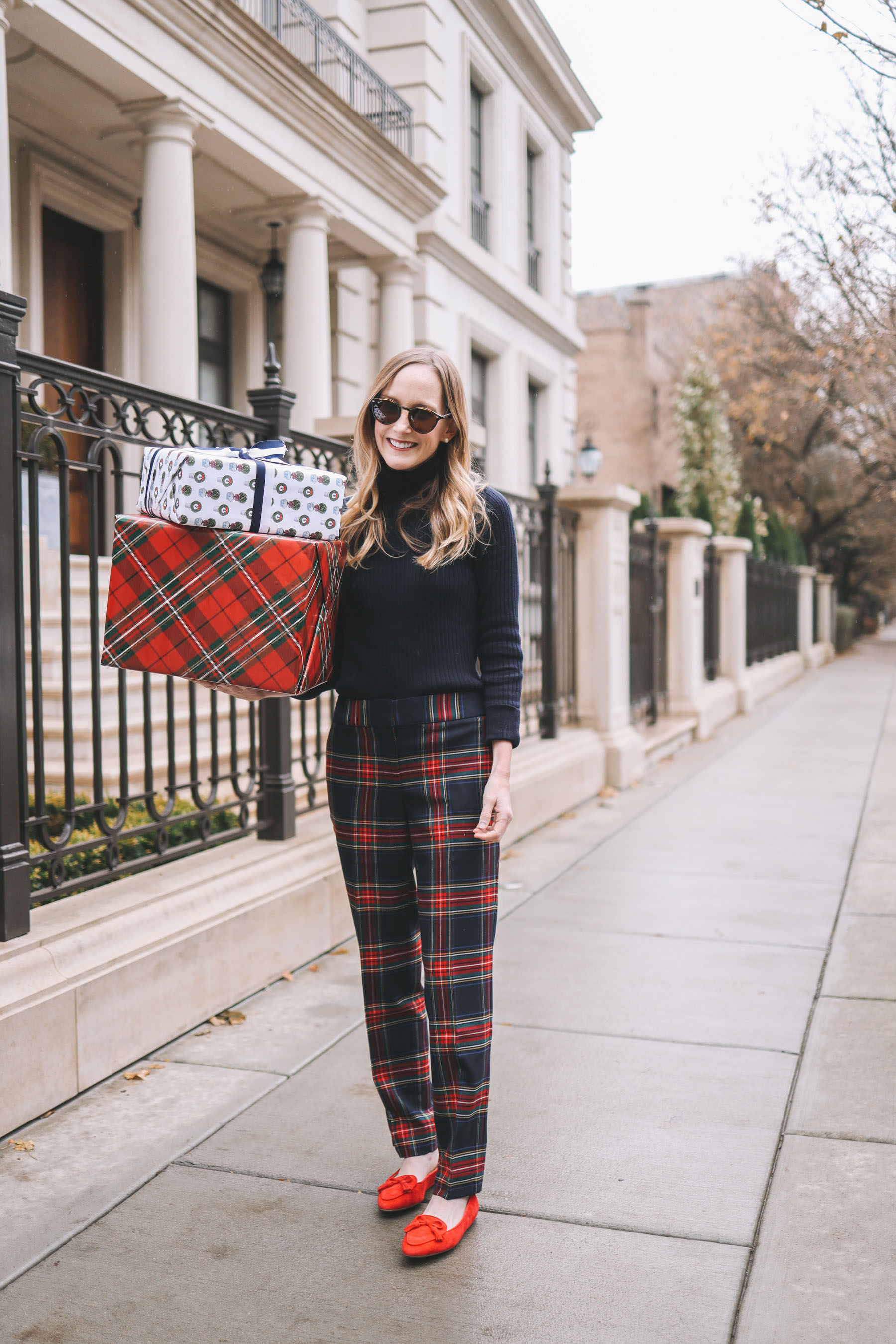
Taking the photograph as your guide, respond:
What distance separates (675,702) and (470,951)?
10901 mm

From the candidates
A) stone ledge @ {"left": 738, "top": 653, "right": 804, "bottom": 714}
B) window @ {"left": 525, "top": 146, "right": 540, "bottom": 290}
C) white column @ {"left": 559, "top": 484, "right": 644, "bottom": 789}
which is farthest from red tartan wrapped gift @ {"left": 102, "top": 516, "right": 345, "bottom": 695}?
window @ {"left": 525, "top": 146, "right": 540, "bottom": 290}

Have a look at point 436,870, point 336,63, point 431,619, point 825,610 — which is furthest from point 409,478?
point 825,610

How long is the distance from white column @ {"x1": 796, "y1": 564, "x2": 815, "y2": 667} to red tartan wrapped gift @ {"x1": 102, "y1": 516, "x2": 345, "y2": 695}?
24.7 metres

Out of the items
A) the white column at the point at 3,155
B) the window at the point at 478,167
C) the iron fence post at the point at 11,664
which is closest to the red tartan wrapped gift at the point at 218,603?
the iron fence post at the point at 11,664

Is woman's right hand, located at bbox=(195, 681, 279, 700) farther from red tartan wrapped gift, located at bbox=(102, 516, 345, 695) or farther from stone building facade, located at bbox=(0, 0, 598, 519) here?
stone building facade, located at bbox=(0, 0, 598, 519)

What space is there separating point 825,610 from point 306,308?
24.6 m

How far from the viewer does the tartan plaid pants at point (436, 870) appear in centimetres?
273

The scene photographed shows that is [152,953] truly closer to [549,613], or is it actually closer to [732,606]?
[549,613]

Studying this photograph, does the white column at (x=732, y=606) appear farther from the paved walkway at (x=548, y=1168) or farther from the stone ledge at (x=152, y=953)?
the stone ledge at (x=152, y=953)

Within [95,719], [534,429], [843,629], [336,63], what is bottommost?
[95,719]

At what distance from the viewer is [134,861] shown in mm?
4230

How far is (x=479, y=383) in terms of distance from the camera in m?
17.4

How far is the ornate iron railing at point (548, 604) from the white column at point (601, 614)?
0.08 metres

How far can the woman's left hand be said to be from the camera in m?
2.74
